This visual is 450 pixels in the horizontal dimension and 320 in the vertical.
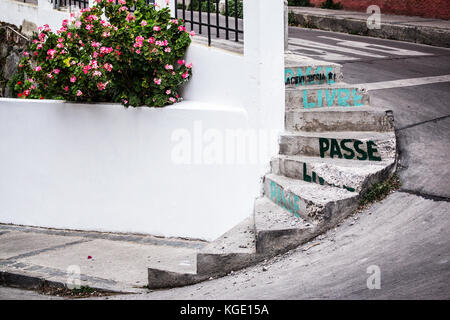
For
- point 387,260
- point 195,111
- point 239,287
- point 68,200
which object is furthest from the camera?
point 68,200

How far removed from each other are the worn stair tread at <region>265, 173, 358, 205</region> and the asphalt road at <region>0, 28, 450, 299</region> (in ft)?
0.76

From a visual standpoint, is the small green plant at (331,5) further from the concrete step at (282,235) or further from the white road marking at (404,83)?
the concrete step at (282,235)

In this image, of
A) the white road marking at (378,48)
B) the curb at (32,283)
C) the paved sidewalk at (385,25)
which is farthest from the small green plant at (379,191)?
the paved sidewalk at (385,25)

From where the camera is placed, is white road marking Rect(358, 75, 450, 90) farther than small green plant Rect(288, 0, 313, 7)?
No

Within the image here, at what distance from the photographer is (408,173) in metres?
5.80

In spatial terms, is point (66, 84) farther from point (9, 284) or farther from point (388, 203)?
point (388, 203)

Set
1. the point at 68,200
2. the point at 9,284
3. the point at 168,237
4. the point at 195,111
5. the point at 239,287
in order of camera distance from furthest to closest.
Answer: the point at 68,200
the point at 168,237
the point at 195,111
the point at 9,284
the point at 239,287

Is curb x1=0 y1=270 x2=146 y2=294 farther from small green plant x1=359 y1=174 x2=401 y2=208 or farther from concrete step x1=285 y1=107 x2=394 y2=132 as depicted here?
concrete step x1=285 y1=107 x2=394 y2=132

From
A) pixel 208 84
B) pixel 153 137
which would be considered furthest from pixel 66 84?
pixel 208 84

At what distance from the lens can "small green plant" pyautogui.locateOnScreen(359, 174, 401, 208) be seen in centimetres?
554

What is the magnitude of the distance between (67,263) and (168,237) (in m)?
1.28

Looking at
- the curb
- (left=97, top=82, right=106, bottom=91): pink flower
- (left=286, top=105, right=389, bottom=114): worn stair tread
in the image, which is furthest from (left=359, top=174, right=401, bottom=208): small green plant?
(left=97, top=82, right=106, bottom=91): pink flower

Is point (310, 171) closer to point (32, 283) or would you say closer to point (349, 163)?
point (349, 163)

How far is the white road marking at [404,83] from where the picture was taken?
27.1ft
